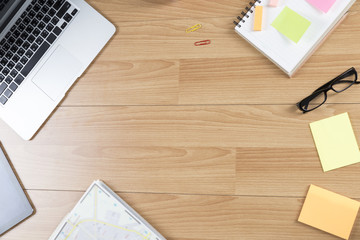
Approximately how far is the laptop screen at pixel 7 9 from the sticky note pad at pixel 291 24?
0.64m

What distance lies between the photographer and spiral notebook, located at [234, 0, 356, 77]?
864 millimetres

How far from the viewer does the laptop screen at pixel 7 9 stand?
92 centimetres

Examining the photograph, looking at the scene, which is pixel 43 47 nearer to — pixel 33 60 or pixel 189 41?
pixel 33 60

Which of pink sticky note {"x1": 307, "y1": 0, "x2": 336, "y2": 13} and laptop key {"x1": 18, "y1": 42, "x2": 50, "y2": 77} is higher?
laptop key {"x1": 18, "y1": 42, "x2": 50, "y2": 77}

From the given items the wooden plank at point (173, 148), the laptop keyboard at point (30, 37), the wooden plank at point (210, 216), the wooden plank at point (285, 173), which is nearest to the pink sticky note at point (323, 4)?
the wooden plank at point (173, 148)

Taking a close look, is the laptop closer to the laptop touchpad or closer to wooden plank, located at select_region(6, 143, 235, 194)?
the laptop touchpad

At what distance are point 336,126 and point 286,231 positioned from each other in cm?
28

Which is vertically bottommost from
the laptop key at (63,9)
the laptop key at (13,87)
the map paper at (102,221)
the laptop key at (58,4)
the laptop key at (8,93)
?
the map paper at (102,221)

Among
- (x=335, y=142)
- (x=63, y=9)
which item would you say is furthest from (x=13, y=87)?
(x=335, y=142)

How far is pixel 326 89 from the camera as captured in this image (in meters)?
0.86

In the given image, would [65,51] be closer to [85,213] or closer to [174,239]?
[85,213]

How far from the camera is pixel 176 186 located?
938 millimetres

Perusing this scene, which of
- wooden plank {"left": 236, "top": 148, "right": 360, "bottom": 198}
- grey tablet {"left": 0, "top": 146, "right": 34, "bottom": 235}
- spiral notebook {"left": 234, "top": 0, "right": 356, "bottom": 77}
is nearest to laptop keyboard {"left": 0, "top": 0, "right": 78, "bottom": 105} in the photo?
grey tablet {"left": 0, "top": 146, "right": 34, "bottom": 235}

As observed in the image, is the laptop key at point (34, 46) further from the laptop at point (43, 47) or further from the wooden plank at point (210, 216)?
the wooden plank at point (210, 216)
